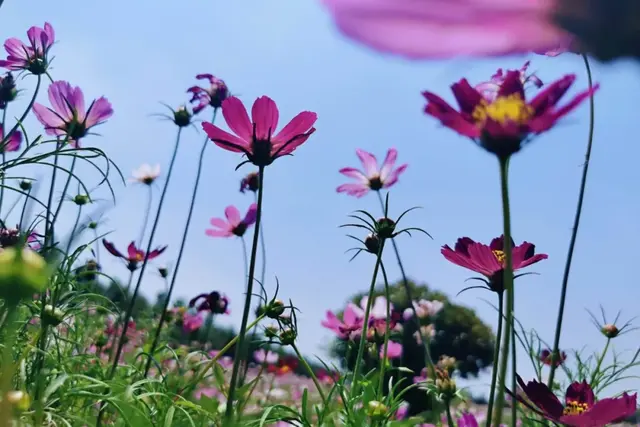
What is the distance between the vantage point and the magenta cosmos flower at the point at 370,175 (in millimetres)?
1334

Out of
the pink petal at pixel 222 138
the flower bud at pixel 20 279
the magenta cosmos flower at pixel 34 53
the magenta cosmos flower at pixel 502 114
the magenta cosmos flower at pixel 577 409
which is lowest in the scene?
the flower bud at pixel 20 279

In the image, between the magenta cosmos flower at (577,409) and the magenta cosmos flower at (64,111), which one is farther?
the magenta cosmos flower at (64,111)

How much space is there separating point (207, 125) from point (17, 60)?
0.62 metres

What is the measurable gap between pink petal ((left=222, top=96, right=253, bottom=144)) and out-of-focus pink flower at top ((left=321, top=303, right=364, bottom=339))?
0.71 meters

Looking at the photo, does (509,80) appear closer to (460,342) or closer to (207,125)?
(207,125)

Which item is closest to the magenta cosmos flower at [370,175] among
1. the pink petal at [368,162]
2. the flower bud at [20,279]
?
the pink petal at [368,162]

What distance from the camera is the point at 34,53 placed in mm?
1039

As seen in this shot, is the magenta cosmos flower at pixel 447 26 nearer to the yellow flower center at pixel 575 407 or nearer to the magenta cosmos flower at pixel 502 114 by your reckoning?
the magenta cosmos flower at pixel 502 114

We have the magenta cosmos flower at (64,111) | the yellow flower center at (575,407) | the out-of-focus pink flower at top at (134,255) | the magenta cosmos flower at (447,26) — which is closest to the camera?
the magenta cosmos flower at (447,26)

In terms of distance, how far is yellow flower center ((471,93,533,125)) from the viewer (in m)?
0.36

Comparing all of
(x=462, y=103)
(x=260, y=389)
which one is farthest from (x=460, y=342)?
(x=462, y=103)

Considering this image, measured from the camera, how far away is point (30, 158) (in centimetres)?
83

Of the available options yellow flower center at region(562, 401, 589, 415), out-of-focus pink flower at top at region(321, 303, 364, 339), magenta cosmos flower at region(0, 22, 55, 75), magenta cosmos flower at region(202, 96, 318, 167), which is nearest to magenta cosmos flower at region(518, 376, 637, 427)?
yellow flower center at region(562, 401, 589, 415)

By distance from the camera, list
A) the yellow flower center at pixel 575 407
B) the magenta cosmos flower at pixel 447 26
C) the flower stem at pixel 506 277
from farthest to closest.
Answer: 1. the yellow flower center at pixel 575 407
2. the flower stem at pixel 506 277
3. the magenta cosmos flower at pixel 447 26
